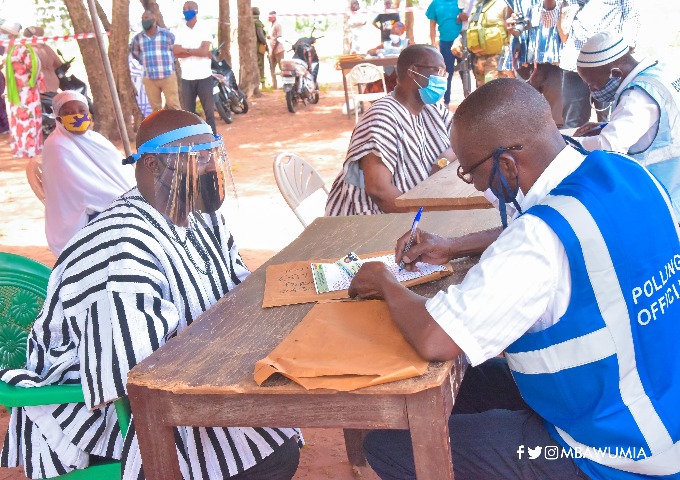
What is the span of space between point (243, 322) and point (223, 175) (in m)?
0.60

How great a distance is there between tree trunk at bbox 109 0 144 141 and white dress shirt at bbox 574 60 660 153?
834 centimetres

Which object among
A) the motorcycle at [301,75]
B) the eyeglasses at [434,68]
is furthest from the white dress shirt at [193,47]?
the eyeglasses at [434,68]

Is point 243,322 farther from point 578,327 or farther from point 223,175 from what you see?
point 578,327

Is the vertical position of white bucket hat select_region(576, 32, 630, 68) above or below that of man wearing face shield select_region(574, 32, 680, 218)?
above

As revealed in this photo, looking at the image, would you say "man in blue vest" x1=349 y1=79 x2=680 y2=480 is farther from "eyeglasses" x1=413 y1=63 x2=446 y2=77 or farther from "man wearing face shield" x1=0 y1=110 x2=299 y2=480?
"eyeglasses" x1=413 y1=63 x2=446 y2=77

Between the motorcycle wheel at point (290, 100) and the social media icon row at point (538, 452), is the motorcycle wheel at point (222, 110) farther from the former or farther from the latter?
the social media icon row at point (538, 452)

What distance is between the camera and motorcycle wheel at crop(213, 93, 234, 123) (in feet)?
44.5

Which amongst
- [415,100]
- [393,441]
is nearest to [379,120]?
[415,100]

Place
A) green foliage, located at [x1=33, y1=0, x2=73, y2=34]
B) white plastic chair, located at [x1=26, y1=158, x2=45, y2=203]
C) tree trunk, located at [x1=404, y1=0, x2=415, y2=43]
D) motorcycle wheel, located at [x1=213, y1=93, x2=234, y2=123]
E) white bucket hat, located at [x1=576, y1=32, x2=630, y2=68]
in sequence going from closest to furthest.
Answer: white bucket hat, located at [x1=576, y1=32, x2=630, y2=68] < white plastic chair, located at [x1=26, y1=158, x2=45, y2=203] < motorcycle wheel, located at [x1=213, y1=93, x2=234, y2=123] < tree trunk, located at [x1=404, y1=0, x2=415, y2=43] < green foliage, located at [x1=33, y1=0, x2=73, y2=34]

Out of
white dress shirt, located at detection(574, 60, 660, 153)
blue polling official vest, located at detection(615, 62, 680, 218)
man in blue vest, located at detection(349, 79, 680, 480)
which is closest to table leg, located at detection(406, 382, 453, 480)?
man in blue vest, located at detection(349, 79, 680, 480)

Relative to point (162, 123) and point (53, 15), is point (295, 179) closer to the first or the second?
point (162, 123)

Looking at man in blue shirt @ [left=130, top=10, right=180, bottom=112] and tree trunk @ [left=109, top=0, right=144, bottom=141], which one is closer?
tree trunk @ [left=109, top=0, right=144, bottom=141]

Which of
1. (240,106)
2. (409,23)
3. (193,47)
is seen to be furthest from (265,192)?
(409,23)

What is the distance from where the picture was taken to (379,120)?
400cm
